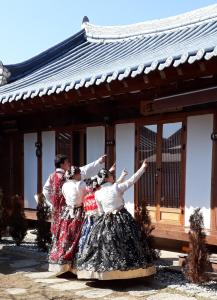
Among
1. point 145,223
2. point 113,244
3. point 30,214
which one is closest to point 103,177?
point 113,244

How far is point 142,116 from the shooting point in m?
7.68

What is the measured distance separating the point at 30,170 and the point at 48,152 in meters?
0.79

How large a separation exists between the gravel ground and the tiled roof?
2.93 m

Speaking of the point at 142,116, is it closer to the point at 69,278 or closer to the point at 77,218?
the point at 77,218

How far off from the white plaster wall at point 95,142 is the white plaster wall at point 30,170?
73.1 inches

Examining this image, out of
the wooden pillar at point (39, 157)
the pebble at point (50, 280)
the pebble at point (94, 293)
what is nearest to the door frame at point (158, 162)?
the pebble at point (94, 293)

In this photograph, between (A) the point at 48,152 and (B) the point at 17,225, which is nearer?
(B) the point at 17,225

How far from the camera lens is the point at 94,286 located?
6109 millimetres

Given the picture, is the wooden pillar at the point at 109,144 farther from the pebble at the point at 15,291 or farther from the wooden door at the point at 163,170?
the pebble at the point at 15,291

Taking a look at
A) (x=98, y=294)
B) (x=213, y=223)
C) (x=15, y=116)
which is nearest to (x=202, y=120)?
(x=213, y=223)

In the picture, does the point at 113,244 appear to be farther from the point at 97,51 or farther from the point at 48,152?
the point at 97,51

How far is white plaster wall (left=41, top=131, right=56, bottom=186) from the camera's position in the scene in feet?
31.9

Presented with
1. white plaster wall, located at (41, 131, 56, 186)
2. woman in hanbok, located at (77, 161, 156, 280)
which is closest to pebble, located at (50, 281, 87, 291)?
woman in hanbok, located at (77, 161, 156, 280)

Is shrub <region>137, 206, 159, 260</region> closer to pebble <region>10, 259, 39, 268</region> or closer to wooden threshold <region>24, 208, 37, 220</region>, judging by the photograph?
pebble <region>10, 259, 39, 268</region>
